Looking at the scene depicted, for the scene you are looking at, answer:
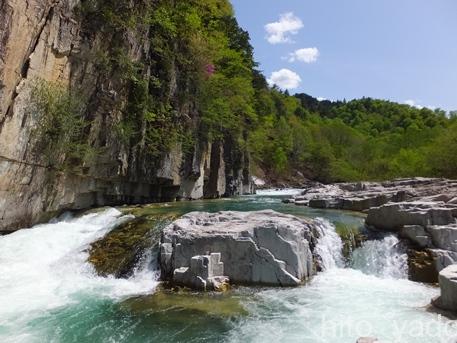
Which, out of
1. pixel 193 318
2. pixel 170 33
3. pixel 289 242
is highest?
pixel 170 33

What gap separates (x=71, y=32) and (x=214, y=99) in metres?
13.7

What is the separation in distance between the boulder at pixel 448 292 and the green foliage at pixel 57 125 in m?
13.4

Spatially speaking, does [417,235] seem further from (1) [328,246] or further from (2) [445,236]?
(1) [328,246]

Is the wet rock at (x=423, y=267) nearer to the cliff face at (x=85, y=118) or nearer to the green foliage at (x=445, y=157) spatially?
the cliff face at (x=85, y=118)

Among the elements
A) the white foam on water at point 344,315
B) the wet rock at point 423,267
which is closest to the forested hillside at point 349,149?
the wet rock at point 423,267

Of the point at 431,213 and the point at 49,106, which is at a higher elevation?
the point at 49,106

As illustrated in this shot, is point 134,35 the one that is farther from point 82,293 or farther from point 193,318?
point 193,318

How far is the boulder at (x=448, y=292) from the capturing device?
8234 millimetres

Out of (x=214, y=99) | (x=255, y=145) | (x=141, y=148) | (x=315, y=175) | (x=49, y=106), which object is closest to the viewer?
(x=49, y=106)

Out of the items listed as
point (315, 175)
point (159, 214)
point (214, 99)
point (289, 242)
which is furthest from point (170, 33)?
point (315, 175)

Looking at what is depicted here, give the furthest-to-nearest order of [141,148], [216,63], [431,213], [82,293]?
[216,63] < [141,148] < [431,213] < [82,293]

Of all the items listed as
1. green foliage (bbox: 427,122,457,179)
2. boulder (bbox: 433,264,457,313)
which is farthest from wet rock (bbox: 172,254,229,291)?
green foliage (bbox: 427,122,457,179)

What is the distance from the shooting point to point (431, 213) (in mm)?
12906

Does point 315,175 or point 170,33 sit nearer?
point 170,33
